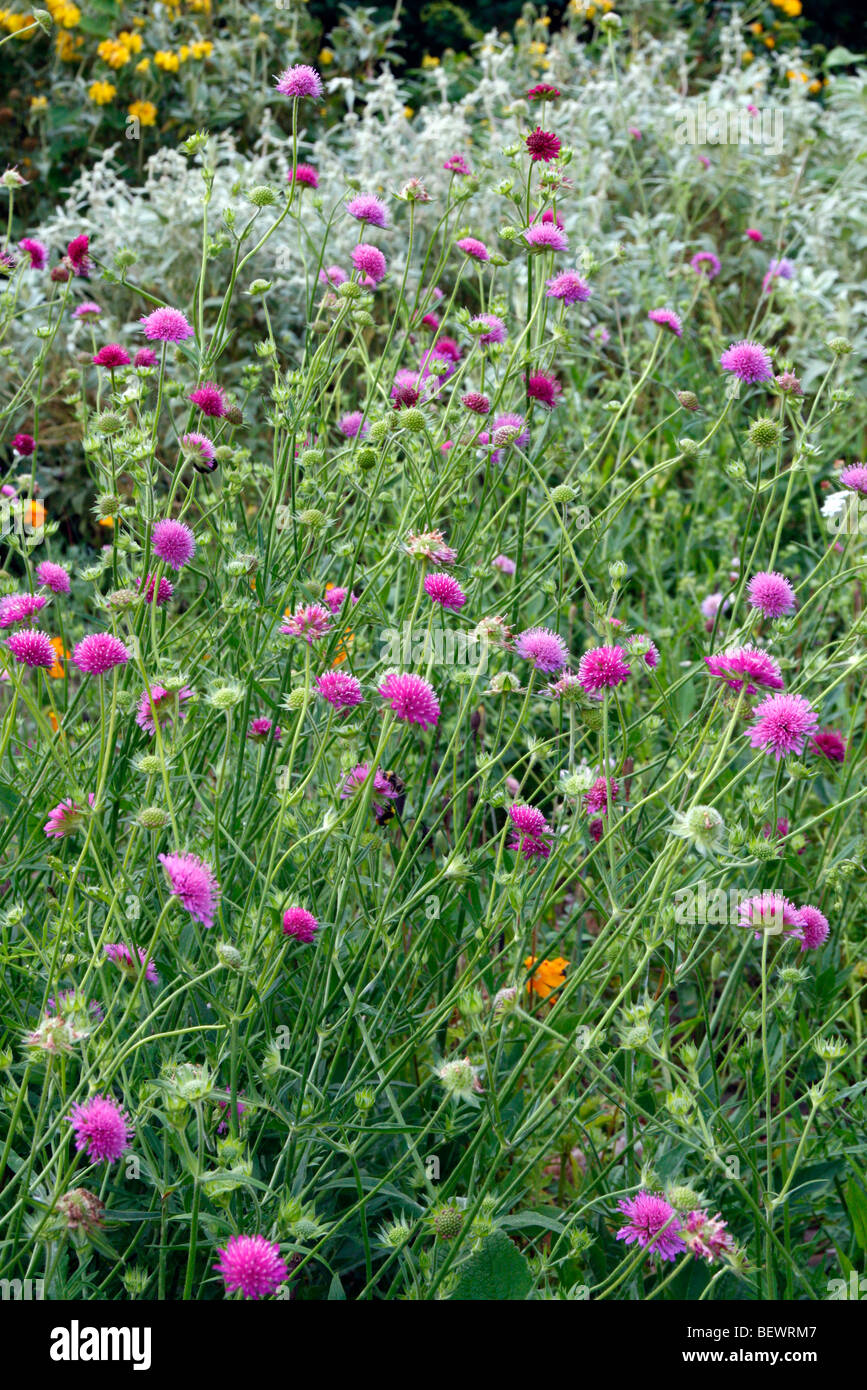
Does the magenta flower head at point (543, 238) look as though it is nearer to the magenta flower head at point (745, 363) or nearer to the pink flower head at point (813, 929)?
the magenta flower head at point (745, 363)

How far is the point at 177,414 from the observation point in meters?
3.86

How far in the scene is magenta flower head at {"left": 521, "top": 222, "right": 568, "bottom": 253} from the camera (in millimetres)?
1771

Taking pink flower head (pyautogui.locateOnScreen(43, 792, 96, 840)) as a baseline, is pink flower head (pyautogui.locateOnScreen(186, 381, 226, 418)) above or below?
above

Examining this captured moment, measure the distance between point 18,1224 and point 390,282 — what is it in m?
3.36

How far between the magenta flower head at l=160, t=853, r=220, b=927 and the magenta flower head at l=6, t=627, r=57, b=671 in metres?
0.38

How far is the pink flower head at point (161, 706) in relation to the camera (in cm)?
137

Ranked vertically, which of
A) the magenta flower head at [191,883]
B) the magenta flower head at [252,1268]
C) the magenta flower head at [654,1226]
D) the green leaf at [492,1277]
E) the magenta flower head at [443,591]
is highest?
the magenta flower head at [443,591]

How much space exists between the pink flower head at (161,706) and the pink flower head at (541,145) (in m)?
1.03

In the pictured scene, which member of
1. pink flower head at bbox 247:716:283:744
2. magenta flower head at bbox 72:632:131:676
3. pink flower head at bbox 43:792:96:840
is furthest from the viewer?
pink flower head at bbox 247:716:283:744

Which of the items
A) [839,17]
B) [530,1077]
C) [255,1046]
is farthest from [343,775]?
[839,17]

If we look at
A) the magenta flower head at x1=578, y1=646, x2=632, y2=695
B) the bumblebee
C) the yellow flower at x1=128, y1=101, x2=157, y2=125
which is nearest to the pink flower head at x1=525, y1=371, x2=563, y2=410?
the magenta flower head at x1=578, y1=646, x2=632, y2=695

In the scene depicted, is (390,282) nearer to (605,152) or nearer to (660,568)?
(605,152)

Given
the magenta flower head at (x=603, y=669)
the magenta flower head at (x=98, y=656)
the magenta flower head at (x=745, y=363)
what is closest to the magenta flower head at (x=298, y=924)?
the magenta flower head at (x=98, y=656)

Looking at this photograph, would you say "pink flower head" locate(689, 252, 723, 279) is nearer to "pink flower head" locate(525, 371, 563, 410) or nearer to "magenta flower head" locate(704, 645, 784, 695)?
"pink flower head" locate(525, 371, 563, 410)
